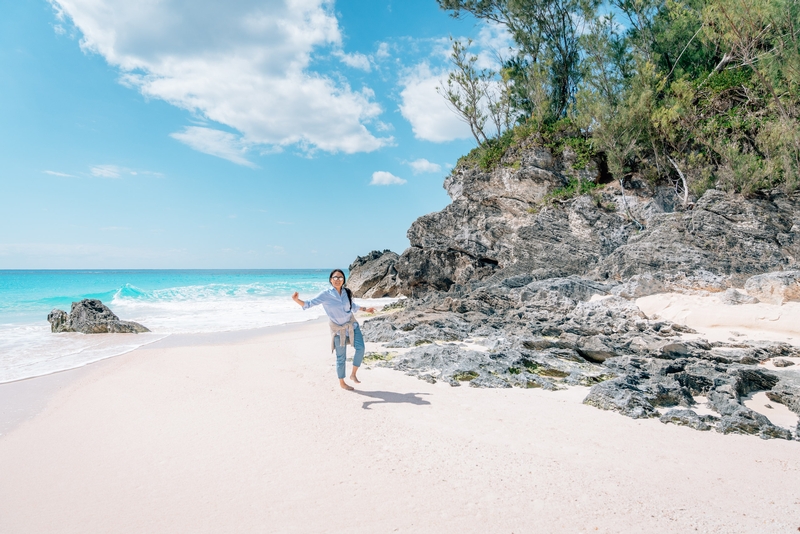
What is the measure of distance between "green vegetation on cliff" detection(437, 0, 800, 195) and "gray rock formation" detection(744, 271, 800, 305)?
4818 mm

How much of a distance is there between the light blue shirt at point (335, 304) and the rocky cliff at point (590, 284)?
1743 millimetres

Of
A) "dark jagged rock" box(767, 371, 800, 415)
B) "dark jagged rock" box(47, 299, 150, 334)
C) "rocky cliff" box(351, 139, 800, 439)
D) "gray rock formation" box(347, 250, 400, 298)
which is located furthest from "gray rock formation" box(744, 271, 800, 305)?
"gray rock formation" box(347, 250, 400, 298)

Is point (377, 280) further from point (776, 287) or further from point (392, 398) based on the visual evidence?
point (392, 398)

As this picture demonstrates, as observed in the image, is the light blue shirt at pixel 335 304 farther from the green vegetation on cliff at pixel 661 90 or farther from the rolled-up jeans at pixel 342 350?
the green vegetation on cliff at pixel 661 90

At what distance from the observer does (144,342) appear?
11438 mm

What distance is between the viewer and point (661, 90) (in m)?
17.5

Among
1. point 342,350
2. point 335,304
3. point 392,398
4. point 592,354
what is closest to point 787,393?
point 592,354

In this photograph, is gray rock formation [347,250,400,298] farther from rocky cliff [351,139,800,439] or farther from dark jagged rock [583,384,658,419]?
dark jagged rock [583,384,658,419]

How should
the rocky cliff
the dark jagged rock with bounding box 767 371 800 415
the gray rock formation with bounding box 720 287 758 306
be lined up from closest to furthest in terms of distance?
the dark jagged rock with bounding box 767 371 800 415, the rocky cliff, the gray rock formation with bounding box 720 287 758 306

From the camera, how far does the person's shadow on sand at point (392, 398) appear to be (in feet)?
18.0

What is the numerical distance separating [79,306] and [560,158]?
19619 mm

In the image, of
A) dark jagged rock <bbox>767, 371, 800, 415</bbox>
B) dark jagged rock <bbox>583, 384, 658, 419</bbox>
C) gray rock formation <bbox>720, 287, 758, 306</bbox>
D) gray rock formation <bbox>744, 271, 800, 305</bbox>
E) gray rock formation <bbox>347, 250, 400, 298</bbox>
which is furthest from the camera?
gray rock formation <bbox>347, 250, 400, 298</bbox>

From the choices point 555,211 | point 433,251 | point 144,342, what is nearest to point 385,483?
point 144,342

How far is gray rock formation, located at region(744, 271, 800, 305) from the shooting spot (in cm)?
942
